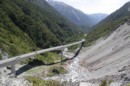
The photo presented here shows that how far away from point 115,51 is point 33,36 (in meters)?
70.7

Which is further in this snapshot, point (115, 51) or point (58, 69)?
point (115, 51)

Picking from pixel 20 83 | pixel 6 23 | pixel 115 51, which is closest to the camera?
pixel 20 83

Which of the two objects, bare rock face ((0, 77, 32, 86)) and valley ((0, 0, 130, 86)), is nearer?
bare rock face ((0, 77, 32, 86))

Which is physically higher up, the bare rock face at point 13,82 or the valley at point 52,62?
the valley at point 52,62

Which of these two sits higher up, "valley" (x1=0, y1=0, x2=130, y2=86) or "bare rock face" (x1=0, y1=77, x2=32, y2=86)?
"valley" (x1=0, y1=0, x2=130, y2=86)

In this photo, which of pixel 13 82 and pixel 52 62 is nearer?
pixel 13 82

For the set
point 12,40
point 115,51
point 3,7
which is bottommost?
point 115,51

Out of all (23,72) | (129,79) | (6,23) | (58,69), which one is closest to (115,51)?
(58,69)

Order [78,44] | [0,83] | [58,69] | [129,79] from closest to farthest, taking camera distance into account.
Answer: [0,83], [129,79], [58,69], [78,44]

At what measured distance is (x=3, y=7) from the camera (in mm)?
147625

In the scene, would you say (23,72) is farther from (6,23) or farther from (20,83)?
(6,23)

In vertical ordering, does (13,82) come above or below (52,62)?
below

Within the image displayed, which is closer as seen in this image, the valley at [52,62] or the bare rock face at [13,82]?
the bare rock face at [13,82]

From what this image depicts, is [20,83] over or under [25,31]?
under
